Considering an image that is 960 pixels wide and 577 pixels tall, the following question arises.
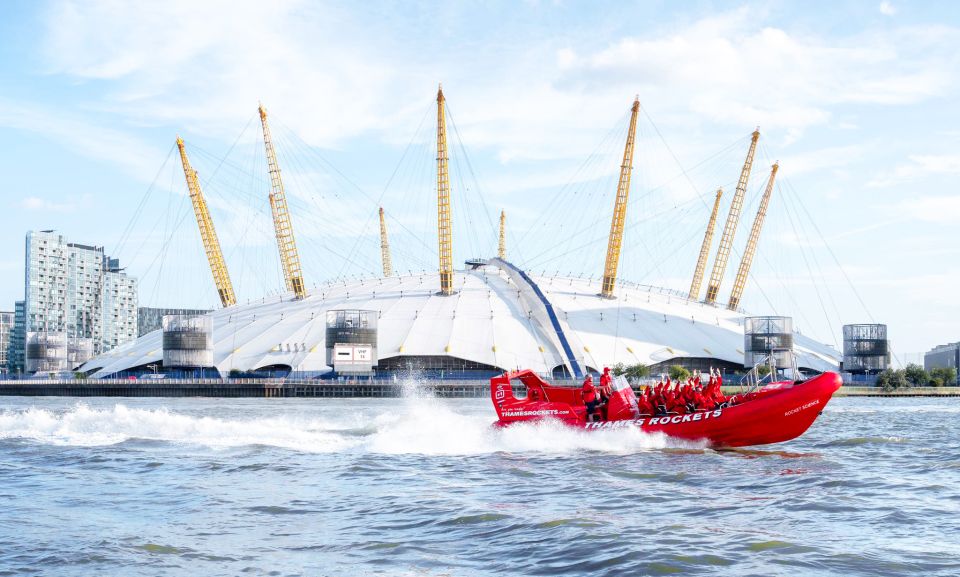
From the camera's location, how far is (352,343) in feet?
342

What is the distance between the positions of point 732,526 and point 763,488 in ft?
19.2

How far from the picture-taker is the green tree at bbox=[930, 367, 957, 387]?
12781 cm

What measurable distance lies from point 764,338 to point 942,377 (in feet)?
113

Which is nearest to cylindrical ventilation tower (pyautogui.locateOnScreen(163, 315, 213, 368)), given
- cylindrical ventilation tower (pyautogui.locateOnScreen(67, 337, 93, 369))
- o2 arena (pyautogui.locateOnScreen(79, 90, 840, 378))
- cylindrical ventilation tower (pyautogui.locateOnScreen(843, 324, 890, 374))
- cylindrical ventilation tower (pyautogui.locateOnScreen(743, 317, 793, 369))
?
o2 arena (pyautogui.locateOnScreen(79, 90, 840, 378))

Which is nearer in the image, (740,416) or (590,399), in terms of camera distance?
(740,416)

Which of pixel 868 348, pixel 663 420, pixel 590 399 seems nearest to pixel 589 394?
pixel 590 399

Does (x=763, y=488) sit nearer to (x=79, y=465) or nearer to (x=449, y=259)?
(x=79, y=465)

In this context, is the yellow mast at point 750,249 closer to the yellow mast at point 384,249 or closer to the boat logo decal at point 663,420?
the yellow mast at point 384,249

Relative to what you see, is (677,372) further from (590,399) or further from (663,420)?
(663,420)

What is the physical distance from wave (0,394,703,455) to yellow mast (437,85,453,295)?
68662 millimetres

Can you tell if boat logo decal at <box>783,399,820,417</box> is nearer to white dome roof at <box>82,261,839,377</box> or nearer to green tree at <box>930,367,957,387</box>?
white dome roof at <box>82,261,839,377</box>

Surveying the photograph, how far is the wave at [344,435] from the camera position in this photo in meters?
36.3

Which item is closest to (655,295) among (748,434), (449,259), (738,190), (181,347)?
(738,190)

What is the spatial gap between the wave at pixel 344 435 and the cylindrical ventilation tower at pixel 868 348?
91107 mm
